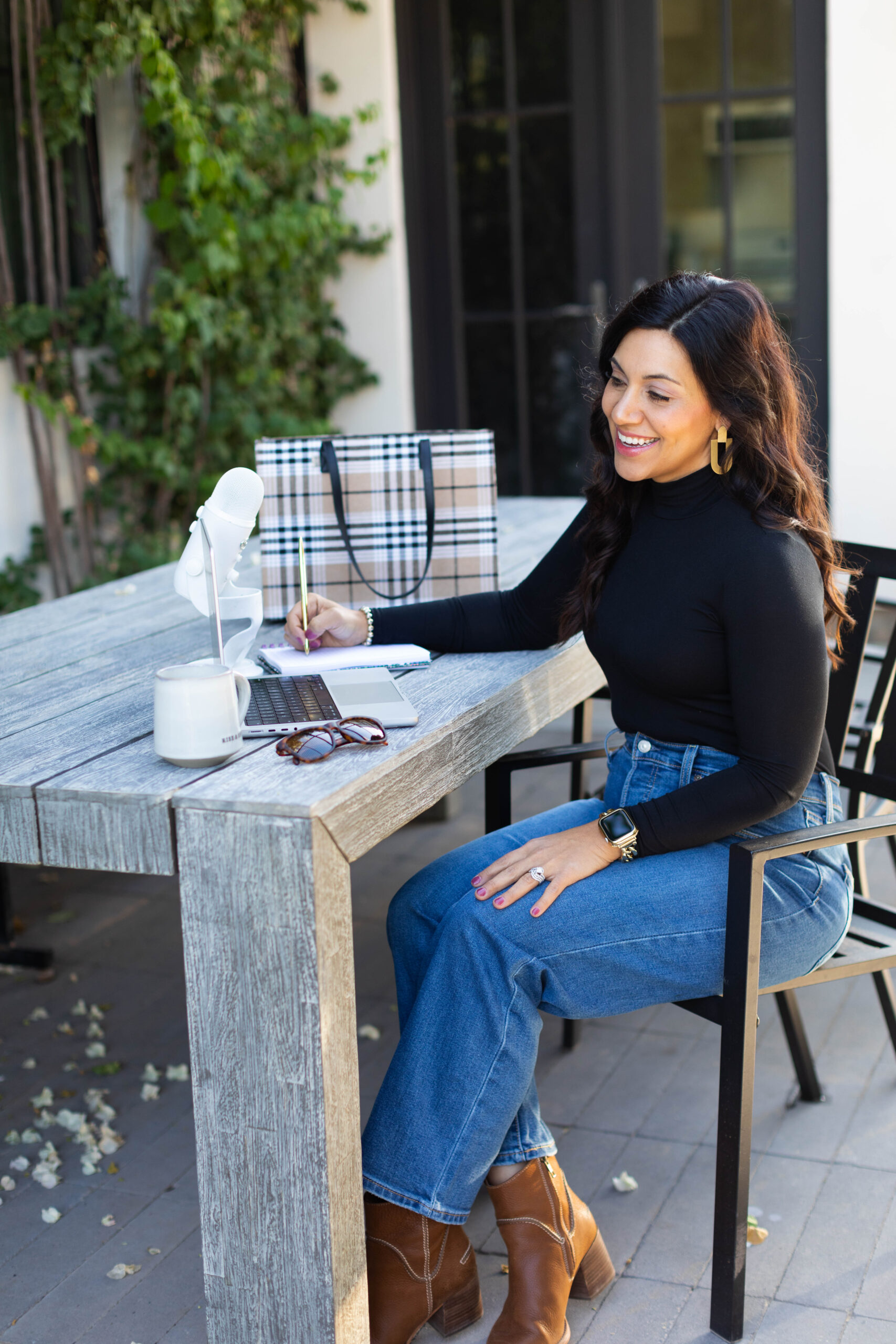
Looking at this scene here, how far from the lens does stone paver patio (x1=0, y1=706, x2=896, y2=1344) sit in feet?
5.40

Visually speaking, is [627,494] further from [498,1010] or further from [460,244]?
[460,244]

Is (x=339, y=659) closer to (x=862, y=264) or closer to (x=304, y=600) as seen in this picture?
(x=304, y=600)

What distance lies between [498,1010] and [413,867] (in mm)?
1672

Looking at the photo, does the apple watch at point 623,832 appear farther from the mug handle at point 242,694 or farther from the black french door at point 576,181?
the black french door at point 576,181

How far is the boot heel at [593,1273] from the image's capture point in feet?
5.39

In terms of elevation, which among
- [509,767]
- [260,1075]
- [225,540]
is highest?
[225,540]

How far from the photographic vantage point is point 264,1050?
52.6 inches

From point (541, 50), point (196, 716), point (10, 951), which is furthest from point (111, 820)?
point (541, 50)

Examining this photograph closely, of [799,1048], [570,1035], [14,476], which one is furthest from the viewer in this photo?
[14,476]

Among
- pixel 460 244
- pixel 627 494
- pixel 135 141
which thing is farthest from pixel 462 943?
pixel 460 244

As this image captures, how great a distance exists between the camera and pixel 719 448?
163cm

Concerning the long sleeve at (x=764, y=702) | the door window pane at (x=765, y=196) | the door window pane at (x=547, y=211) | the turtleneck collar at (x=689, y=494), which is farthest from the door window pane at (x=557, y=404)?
the long sleeve at (x=764, y=702)

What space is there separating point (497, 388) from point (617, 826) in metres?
4.02

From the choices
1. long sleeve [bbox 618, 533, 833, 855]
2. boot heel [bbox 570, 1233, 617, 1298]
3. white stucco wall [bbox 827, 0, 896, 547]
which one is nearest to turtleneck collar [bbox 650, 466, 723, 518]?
long sleeve [bbox 618, 533, 833, 855]
